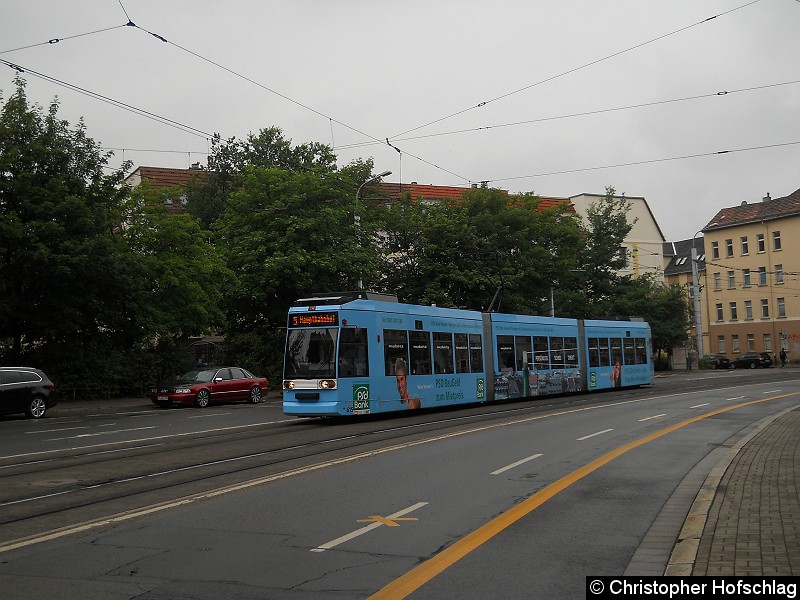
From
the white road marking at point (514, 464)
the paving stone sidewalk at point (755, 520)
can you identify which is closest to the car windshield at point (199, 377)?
the white road marking at point (514, 464)

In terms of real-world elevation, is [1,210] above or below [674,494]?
above

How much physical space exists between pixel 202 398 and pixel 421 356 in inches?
433

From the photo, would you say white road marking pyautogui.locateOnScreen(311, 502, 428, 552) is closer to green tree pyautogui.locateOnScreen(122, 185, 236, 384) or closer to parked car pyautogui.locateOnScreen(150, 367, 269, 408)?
parked car pyautogui.locateOnScreen(150, 367, 269, 408)

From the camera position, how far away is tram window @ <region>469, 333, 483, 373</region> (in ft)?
86.9

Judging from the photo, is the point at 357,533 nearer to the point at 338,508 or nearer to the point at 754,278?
the point at 338,508

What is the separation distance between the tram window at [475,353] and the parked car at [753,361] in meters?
49.9

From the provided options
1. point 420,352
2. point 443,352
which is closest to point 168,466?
point 420,352

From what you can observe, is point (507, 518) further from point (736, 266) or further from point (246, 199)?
point (736, 266)

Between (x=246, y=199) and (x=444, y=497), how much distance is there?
29.7 metres

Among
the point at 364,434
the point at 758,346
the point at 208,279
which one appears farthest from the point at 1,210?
the point at 758,346

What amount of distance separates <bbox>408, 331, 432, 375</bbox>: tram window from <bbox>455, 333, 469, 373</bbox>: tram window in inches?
72.8

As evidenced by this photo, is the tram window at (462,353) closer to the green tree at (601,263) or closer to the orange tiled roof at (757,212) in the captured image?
the green tree at (601,263)

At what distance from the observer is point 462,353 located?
1024 inches

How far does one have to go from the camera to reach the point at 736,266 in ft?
267
